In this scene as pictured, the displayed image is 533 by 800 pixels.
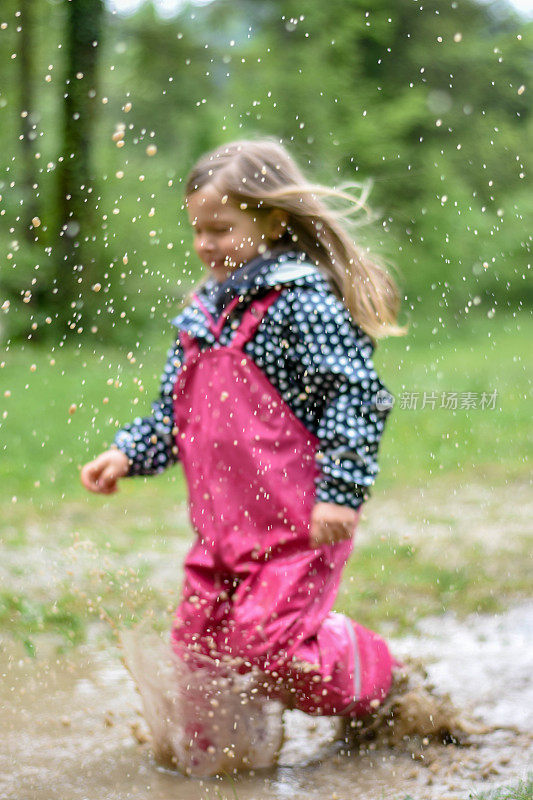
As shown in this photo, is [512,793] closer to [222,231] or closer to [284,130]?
[222,231]

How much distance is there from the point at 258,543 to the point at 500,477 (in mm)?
3897

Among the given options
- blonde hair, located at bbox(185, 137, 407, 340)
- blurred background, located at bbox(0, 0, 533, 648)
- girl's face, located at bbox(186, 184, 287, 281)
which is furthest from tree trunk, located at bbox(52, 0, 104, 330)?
girl's face, located at bbox(186, 184, 287, 281)

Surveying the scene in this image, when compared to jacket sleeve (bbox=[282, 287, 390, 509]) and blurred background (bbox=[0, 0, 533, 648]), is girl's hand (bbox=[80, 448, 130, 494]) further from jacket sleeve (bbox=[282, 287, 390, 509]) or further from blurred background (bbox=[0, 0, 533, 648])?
blurred background (bbox=[0, 0, 533, 648])

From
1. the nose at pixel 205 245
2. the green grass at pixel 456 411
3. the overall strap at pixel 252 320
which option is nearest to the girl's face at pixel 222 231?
the nose at pixel 205 245

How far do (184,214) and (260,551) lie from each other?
13748mm

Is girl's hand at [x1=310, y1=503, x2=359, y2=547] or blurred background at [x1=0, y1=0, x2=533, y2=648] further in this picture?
blurred background at [x1=0, y1=0, x2=533, y2=648]

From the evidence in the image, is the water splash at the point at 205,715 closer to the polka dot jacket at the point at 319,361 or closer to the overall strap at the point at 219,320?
the polka dot jacket at the point at 319,361

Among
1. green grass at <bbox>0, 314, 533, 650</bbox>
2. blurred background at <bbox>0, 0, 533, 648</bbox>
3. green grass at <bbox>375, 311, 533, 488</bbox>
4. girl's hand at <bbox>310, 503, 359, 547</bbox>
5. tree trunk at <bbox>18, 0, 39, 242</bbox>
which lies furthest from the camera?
tree trunk at <bbox>18, 0, 39, 242</bbox>

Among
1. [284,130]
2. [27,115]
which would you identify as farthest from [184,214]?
[284,130]

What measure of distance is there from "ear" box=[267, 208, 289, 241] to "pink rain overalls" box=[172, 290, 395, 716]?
0.69 feet

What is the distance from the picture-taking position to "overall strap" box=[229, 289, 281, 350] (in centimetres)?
262

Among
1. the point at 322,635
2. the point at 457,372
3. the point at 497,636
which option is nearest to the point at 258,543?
the point at 322,635

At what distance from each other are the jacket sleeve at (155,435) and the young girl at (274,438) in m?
0.08

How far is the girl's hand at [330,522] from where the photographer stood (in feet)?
8.18
